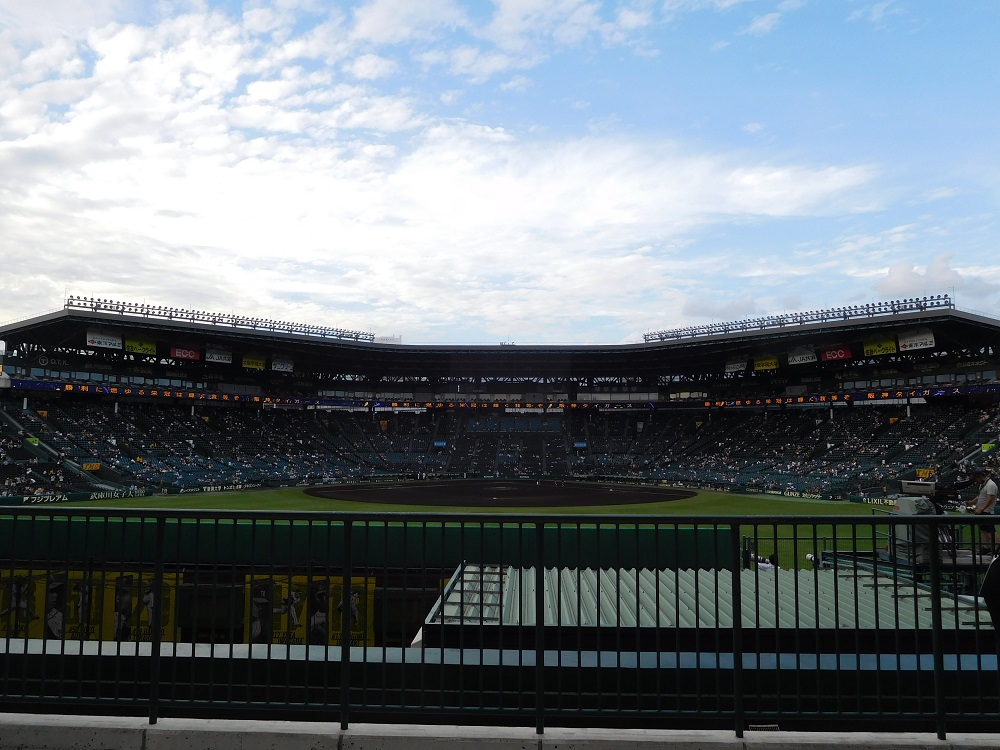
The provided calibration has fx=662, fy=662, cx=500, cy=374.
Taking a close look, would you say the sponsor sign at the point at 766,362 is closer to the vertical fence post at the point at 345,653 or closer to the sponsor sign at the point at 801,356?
the sponsor sign at the point at 801,356

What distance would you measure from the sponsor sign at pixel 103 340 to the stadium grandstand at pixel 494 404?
Result: 0.14 m

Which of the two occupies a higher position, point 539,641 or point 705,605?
point 539,641

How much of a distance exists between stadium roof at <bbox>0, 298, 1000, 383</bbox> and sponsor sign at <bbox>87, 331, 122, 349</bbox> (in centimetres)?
33

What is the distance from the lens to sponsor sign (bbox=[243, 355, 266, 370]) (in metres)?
82.1

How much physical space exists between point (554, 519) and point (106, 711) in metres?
5.75

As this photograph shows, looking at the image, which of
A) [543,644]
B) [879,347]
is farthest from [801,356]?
[543,644]

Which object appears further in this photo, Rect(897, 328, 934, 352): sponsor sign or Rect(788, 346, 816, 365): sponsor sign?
Rect(788, 346, 816, 365): sponsor sign

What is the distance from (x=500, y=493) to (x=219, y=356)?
41.7 meters

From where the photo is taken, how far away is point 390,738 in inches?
168

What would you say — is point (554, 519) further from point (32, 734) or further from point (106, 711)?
point (106, 711)

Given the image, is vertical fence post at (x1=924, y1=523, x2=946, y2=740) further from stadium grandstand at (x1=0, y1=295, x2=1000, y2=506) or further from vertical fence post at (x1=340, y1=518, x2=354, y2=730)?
stadium grandstand at (x1=0, y1=295, x2=1000, y2=506)

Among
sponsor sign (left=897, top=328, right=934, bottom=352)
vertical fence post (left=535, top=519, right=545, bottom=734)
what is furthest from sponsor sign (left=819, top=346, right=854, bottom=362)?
vertical fence post (left=535, top=519, right=545, bottom=734)

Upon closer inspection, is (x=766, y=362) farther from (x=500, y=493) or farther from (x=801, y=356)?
(x=500, y=493)

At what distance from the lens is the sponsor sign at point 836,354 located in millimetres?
72613
